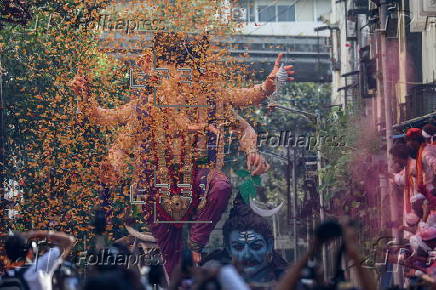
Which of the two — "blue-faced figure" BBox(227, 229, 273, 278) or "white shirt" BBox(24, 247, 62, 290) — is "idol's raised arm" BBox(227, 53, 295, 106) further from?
"white shirt" BBox(24, 247, 62, 290)

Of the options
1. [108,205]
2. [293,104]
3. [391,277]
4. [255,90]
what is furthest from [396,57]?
[293,104]

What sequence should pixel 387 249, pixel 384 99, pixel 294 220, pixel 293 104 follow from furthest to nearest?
1. pixel 293 104
2. pixel 294 220
3. pixel 384 99
4. pixel 387 249

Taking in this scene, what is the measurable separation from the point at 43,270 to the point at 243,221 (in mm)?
15716

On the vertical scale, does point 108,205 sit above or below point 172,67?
below

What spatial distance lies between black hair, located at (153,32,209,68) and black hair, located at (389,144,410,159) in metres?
5.61

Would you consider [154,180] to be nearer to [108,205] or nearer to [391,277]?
[108,205]

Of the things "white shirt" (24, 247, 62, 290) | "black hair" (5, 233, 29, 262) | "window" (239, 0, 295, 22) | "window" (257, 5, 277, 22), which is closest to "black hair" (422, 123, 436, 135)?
"window" (239, 0, 295, 22)

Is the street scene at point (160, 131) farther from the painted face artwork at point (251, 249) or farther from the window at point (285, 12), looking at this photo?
the window at point (285, 12)

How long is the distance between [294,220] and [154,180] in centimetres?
1155

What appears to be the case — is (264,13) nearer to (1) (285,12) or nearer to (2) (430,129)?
(1) (285,12)

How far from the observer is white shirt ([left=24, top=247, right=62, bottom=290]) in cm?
1098

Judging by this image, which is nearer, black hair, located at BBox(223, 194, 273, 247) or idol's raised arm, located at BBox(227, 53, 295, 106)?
idol's raised arm, located at BBox(227, 53, 295, 106)

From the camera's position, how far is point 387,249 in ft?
82.3

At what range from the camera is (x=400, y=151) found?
24438mm
